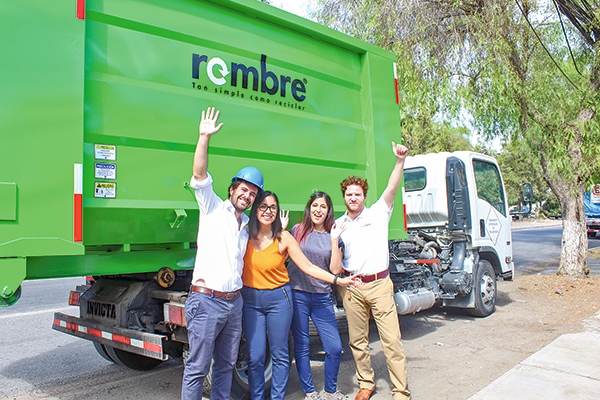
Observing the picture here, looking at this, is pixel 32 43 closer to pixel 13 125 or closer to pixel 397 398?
pixel 13 125

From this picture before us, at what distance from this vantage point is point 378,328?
3.62 m

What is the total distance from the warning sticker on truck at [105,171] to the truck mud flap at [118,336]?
1.15 m

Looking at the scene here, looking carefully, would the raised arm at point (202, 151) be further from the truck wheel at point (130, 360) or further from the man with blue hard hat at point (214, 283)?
the truck wheel at point (130, 360)

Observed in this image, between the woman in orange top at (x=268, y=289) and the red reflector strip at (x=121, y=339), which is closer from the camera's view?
the woman in orange top at (x=268, y=289)

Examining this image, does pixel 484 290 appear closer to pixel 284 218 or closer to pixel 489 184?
pixel 489 184

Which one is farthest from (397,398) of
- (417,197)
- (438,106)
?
(438,106)

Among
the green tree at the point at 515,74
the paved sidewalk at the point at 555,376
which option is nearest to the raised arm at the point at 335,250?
the paved sidewalk at the point at 555,376

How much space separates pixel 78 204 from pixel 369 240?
7.01 feet

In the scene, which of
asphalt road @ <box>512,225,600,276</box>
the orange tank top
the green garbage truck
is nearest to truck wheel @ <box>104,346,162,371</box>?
the green garbage truck

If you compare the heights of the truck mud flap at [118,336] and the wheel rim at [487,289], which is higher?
the truck mud flap at [118,336]

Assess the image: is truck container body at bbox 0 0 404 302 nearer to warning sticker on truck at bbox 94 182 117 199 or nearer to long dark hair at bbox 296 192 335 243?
warning sticker on truck at bbox 94 182 117 199

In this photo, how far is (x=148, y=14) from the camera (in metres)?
3.18

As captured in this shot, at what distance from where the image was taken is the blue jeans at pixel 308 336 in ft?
11.4

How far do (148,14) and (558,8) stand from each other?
978cm
